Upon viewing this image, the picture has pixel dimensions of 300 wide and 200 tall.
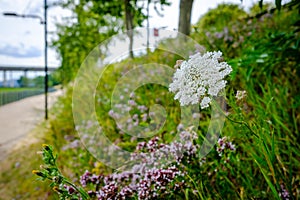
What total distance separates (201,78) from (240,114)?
177 mm

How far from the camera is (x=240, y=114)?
73 centimetres

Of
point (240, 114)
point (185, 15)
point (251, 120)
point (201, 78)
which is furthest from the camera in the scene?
point (185, 15)

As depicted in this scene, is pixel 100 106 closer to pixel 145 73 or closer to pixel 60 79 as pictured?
pixel 145 73

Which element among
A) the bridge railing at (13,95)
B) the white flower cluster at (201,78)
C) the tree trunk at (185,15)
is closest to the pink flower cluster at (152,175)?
the white flower cluster at (201,78)

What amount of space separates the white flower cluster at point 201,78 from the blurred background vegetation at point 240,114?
0.54 feet

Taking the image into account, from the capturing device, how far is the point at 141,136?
1.86 metres

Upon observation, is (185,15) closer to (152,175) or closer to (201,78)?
(152,175)

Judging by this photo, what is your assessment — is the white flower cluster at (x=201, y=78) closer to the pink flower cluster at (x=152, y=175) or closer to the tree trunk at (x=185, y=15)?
the pink flower cluster at (x=152, y=175)

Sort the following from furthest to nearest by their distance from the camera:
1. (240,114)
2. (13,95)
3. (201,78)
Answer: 1. (13,95)
2. (240,114)
3. (201,78)

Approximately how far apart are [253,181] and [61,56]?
5114 millimetres

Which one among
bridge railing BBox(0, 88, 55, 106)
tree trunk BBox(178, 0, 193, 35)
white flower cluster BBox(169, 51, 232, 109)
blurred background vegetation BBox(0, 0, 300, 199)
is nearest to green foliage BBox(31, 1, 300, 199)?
blurred background vegetation BBox(0, 0, 300, 199)

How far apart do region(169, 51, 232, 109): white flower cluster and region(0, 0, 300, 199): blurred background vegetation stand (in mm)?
164

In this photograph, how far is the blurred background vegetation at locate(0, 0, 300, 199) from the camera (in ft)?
3.45

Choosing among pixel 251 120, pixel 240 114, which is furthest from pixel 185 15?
pixel 240 114
